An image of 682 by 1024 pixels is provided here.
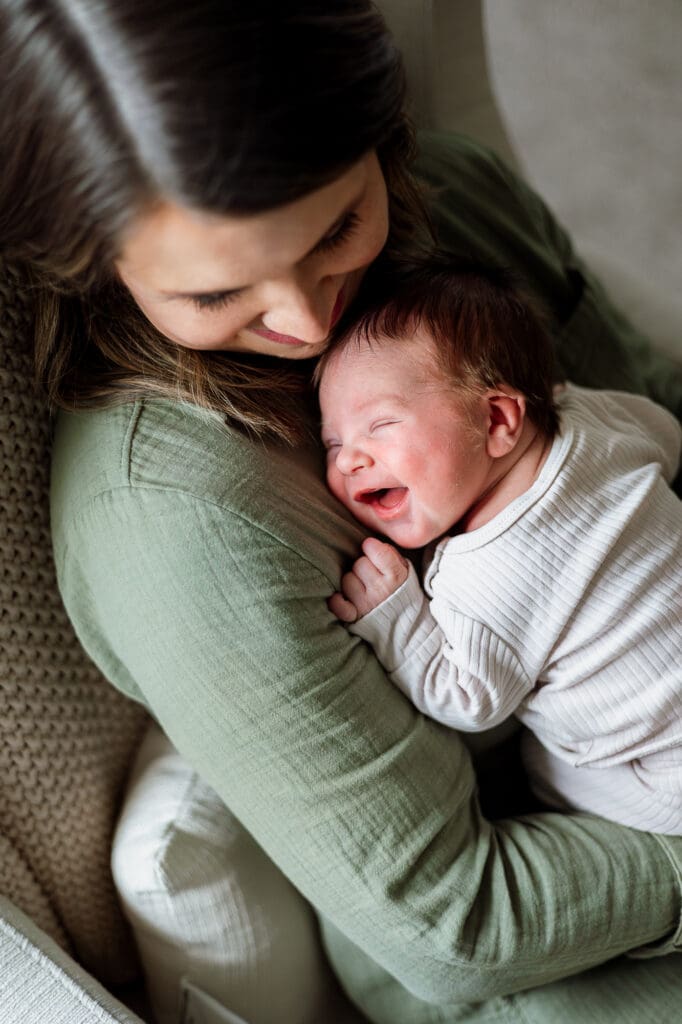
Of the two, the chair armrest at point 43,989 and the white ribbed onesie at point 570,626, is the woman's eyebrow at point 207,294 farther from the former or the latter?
the chair armrest at point 43,989

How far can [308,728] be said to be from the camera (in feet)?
2.38

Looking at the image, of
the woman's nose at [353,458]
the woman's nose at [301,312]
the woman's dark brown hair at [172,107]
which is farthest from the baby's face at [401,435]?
the woman's dark brown hair at [172,107]

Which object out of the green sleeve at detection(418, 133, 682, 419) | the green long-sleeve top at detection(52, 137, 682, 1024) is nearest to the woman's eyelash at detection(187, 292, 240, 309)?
the green long-sleeve top at detection(52, 137, 682, 1024)

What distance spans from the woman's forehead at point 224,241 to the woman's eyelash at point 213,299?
2 centimetres

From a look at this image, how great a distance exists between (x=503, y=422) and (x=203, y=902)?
0.55m

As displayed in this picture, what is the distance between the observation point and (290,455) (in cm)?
82

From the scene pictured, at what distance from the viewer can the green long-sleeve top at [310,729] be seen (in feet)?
2.31

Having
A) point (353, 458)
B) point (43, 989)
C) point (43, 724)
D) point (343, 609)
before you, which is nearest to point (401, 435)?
point (353, 458)

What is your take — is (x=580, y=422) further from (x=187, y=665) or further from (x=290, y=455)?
(x=187, y=665)

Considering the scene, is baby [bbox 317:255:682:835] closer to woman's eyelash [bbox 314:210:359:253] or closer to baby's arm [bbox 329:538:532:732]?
baby's arm [bbox 329:538:532:732]

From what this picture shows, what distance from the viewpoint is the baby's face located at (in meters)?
0.82

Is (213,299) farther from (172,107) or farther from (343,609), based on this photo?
(343,609)

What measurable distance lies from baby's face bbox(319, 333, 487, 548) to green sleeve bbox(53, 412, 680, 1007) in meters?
0.04

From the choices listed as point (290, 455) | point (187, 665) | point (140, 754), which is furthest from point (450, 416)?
point (140, 754)
